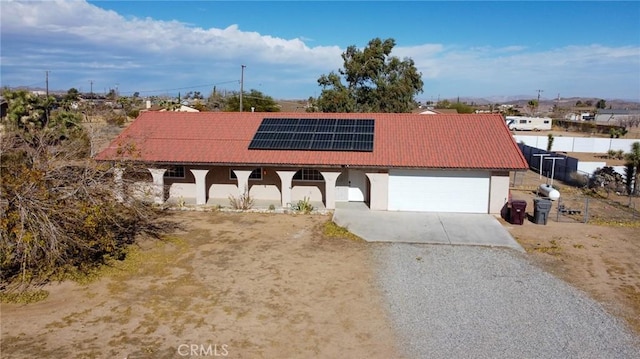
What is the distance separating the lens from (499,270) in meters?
15.2

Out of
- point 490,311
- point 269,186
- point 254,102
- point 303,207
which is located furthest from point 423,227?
point 254,102

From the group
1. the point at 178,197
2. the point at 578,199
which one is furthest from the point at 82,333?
the point at 578,199

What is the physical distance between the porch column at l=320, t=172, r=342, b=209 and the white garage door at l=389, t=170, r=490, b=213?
258 centimetres

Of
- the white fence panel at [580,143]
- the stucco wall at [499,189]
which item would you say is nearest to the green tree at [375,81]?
the white fence panel at [580,143]

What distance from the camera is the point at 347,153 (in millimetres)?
22766

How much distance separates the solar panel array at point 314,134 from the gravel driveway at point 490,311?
26.7ft

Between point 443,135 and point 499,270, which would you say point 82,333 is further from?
point 443,135

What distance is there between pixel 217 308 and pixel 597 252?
13201 millimetres

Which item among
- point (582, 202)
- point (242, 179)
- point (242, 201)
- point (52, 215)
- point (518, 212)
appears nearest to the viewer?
point (52, 215)

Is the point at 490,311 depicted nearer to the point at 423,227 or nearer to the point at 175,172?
the point at 423,227

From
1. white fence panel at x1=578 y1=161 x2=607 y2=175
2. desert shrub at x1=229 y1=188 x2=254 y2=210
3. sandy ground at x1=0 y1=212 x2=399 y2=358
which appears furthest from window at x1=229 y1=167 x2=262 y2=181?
white fence panel at x1=578 y1=161 x2=607 y2=175

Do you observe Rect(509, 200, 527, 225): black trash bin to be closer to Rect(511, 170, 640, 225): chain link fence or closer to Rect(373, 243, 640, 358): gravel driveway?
Rect(511, 170, 640, 225): chain link fence

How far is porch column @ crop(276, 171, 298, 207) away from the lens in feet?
74.4

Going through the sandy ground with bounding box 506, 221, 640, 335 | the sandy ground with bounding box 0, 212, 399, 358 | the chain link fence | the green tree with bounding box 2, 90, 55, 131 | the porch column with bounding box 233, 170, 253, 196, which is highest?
the green tree with bounding box 2, 90, 55, 131
